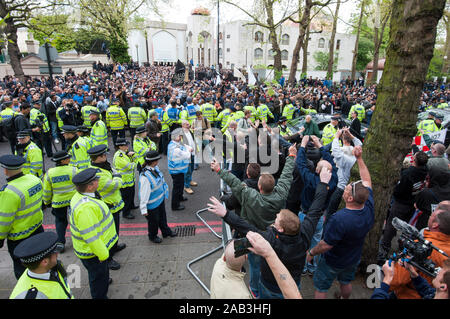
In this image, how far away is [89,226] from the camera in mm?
3035

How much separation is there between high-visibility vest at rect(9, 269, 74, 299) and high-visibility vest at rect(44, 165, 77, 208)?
241cm

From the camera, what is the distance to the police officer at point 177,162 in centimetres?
579

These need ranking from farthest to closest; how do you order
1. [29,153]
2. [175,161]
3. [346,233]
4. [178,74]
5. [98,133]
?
[178,74] → [98,133] → [175,161] → [29,153] → [346,233]

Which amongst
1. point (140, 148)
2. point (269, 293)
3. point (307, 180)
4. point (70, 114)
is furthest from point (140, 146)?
point (70, 114)

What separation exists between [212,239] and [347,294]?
2.49 m

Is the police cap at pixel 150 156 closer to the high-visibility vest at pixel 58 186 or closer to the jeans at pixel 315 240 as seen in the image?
the high-visibility vest at pixel 58 186

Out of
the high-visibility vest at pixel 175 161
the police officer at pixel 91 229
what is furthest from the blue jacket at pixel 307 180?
the police officer at pixel 91 229

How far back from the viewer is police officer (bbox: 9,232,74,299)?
212 centimetres

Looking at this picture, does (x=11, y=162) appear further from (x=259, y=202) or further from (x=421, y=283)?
(x=421, y=283)

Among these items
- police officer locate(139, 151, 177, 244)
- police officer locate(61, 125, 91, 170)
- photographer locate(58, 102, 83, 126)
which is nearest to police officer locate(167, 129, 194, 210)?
police officer locate(139, 151, 177, 244)

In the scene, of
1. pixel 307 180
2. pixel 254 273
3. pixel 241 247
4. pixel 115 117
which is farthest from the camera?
pixel 115 117

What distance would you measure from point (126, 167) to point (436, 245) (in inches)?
200

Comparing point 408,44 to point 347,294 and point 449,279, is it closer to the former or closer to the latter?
point 449,279

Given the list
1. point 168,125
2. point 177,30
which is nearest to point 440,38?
point 177,30
